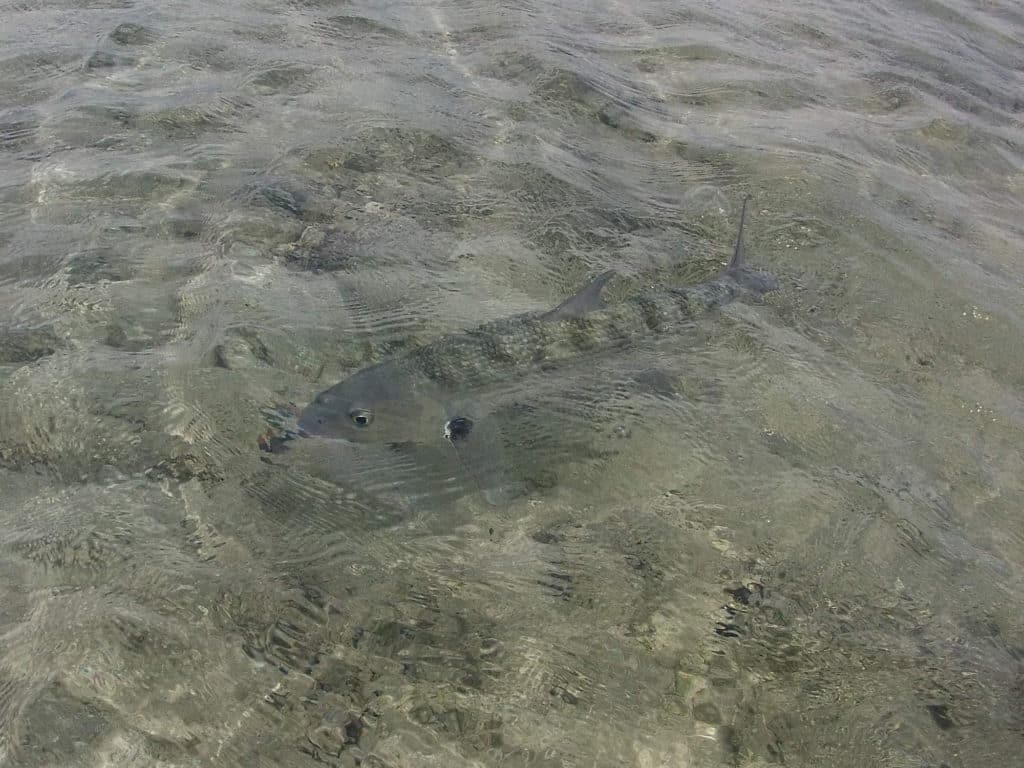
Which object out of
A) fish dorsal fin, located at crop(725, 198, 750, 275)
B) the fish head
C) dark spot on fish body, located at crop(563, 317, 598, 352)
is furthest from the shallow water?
fish dorsal fin, located at crop(725, 198, 750, 275)

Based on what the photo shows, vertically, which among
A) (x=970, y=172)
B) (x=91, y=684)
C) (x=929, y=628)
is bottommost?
(x=91, y=684)

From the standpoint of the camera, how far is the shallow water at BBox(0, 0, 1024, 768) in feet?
10.4

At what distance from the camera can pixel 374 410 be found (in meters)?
4.48

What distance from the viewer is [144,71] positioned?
8773 mm

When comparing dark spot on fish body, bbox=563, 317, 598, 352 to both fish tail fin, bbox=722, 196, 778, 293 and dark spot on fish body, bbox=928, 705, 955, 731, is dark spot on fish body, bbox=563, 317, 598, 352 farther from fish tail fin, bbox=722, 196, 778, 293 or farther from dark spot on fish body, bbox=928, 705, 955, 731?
dark spot on fish body, bbox=928, 705, 955, 731

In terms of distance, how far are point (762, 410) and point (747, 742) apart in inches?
99.5

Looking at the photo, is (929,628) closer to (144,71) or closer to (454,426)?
(454,426)

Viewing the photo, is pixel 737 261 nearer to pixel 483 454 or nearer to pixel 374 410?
pixel 483 454

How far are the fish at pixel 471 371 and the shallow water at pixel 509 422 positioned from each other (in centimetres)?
19

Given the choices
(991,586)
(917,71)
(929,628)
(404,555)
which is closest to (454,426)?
(404,555)

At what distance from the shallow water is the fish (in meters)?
0.19

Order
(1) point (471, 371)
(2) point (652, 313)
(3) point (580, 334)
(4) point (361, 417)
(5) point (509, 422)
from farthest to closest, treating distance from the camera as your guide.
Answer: (2) point (652, 313)
(3) point (580, 334)
(1) point (471, 371)
(5) point (509, 422)
(4) point (361, 417)

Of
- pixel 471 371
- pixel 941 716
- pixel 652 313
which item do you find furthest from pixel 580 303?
pixel 941 716

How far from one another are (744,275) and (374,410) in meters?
3.82
